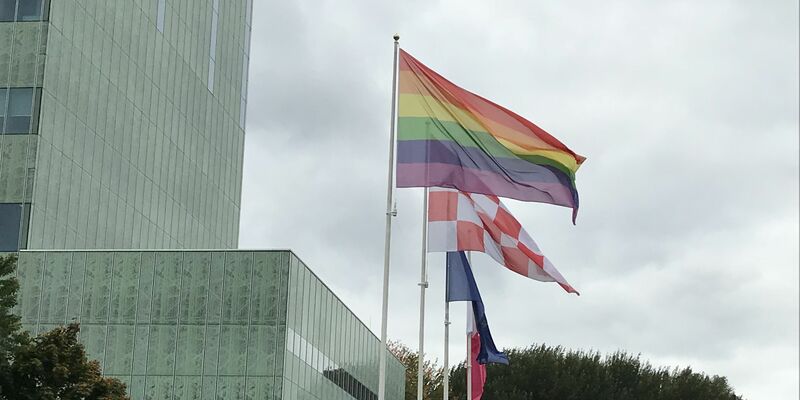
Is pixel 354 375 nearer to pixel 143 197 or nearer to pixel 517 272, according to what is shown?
pixel 143 197

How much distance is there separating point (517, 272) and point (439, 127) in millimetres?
4441

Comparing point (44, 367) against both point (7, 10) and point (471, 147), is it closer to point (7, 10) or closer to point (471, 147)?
point (471, 147)

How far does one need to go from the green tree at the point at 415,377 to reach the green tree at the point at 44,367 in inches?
2241

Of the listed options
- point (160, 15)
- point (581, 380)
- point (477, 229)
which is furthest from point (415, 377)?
point (477, 229)

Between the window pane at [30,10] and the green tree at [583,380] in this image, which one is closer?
the window pane at [30,10]

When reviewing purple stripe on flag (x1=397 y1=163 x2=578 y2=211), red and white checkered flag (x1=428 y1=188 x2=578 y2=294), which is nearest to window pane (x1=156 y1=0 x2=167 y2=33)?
red and white checkered flag (x1=428 y1=188 x2=578 y2=294)

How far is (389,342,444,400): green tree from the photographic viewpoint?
322 feet

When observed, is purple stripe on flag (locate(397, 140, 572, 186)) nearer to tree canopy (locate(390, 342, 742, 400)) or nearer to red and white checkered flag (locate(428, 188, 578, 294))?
red and white checkered flag (locate(428, 188, 578, 294))

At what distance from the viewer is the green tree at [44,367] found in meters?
38.8

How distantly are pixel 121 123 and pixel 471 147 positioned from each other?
36.0 metres

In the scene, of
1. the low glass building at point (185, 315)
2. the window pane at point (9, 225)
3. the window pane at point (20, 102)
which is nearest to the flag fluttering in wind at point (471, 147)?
the low glass building at point (185, 315)

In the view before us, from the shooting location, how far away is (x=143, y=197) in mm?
68125

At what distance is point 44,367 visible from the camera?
3947 cm

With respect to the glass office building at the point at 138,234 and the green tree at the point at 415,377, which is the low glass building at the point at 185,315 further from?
the green tree at the point at 415,377
